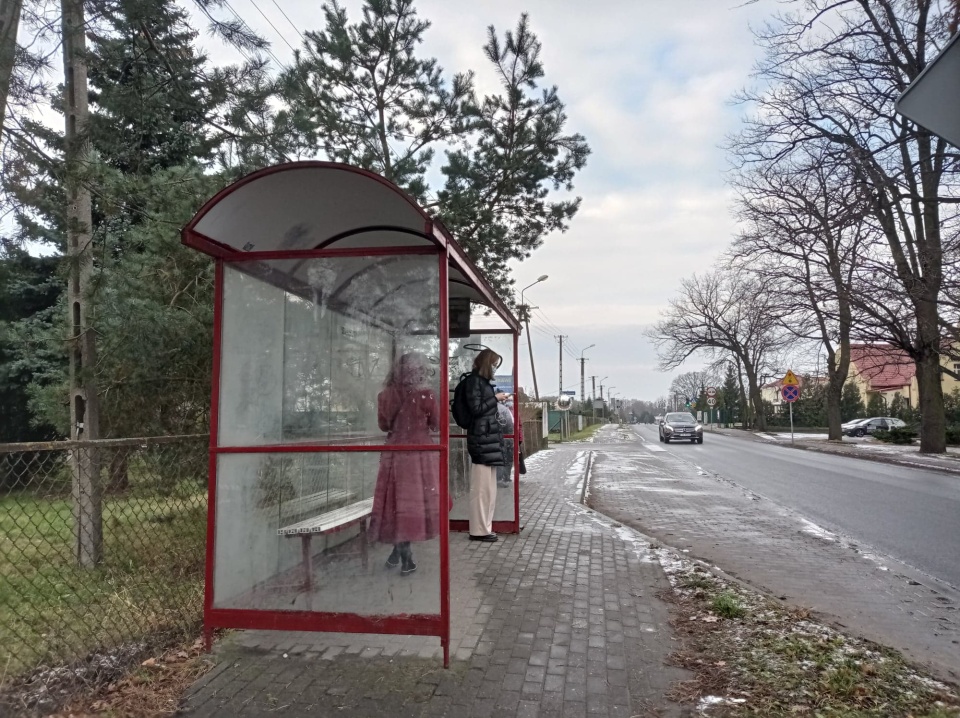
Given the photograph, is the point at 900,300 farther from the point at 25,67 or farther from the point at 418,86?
the point at 25,67

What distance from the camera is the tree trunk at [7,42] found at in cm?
445

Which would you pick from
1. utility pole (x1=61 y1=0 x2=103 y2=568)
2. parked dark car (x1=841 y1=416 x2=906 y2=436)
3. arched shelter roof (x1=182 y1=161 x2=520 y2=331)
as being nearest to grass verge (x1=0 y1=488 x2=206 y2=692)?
utility pole (x1=61 y1=0 x2=103 y2=568)

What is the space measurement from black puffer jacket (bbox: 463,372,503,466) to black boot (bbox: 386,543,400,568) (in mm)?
2551

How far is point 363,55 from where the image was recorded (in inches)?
400

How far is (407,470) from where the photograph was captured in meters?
4.16

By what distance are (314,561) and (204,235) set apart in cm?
213

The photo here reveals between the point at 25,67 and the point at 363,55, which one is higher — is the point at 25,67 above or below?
below

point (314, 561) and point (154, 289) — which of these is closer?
point (314, 561)

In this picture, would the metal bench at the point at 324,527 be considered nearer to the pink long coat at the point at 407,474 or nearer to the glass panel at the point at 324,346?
the pink long coat at the point at 407,474

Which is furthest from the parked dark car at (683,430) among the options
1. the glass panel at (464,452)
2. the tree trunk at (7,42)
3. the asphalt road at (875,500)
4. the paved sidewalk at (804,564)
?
the tree trunk at (7,42)

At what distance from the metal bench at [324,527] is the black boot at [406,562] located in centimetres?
26

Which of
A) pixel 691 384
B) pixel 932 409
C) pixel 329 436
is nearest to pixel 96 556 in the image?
pixel 329 436

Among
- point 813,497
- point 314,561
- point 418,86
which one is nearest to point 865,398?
point 813,497

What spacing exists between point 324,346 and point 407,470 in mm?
1170
